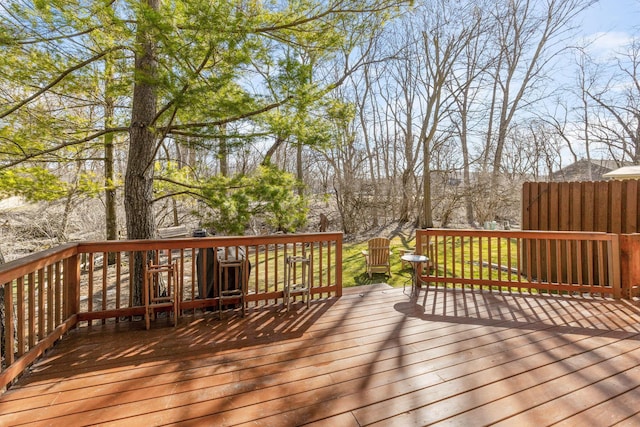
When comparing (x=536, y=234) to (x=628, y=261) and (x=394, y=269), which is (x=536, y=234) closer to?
(x=628, y=261)

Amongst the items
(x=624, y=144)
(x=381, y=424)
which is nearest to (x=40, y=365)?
→ (x=381, y=424)

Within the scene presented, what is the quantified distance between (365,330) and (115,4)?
16.8 ft

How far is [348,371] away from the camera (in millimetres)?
2480

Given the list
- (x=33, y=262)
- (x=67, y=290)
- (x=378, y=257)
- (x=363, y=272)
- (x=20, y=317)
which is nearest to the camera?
(x=20, y=317)

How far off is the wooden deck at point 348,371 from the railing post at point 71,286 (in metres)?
0.25

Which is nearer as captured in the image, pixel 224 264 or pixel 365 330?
pixel 365 330

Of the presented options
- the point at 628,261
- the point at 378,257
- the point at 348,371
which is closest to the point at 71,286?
the point at 348,371

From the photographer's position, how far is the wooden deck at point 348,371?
198 cm

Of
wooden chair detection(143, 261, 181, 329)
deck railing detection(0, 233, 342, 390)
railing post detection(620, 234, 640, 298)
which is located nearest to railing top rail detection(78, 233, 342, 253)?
deck railing detection(0, 233, 342, 390)

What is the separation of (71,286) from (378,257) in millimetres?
6074

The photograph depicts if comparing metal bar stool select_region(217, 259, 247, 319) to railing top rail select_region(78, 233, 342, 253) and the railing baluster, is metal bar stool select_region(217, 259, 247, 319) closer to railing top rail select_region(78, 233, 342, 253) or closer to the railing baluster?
railing top rail select_region(78, 233, 342, 253)

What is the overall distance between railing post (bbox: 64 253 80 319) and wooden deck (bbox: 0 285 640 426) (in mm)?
246

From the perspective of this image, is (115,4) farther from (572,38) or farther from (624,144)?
(624,144)

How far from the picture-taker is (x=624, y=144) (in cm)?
1562
